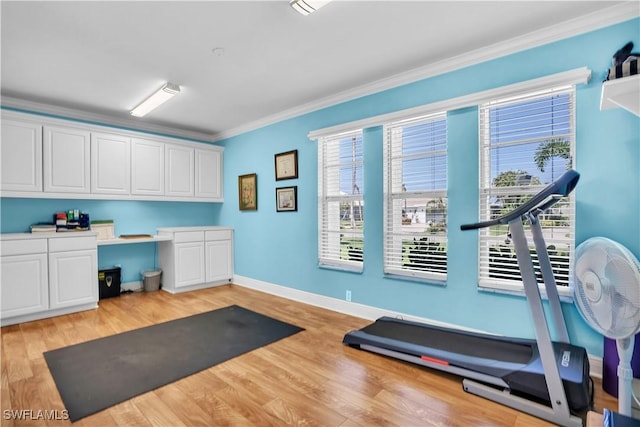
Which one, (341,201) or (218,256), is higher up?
(341,201)

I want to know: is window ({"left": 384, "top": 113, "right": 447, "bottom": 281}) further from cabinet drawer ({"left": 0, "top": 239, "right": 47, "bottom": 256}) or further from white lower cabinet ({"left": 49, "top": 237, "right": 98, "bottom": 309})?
cabinet drawer ({"left": 0, "top": 239, "right": 47, "bottom": 256})

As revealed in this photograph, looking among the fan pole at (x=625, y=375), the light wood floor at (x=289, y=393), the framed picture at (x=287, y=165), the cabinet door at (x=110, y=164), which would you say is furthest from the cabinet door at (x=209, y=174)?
the fan pole at (x=625, y=375)

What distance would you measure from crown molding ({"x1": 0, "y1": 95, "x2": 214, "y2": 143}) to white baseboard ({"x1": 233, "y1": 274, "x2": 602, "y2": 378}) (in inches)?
106

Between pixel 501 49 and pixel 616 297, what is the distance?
213cm

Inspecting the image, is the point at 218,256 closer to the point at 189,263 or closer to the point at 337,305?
the point at 189,263

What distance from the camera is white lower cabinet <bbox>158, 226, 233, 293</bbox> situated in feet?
15.4

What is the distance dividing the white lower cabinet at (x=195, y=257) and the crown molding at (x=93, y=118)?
1.66 metres

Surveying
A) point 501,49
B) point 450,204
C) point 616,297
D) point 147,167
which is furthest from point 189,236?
point 616,297

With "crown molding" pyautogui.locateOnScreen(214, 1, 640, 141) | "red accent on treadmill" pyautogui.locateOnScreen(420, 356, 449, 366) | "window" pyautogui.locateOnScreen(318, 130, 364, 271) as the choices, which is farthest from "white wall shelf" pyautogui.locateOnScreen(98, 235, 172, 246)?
"red accent on treadmill" pyautogui.locateOnScreen(420, 356, 449, 366)

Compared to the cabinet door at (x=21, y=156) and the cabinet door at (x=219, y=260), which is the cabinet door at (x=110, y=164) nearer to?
the cabinet door at (x=21, y=156)

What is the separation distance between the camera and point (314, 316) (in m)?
3.61

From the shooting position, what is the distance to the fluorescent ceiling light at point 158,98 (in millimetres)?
3434

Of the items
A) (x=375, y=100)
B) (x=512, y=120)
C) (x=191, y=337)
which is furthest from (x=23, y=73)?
(x=512, y=120)

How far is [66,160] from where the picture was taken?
13.0 feet
